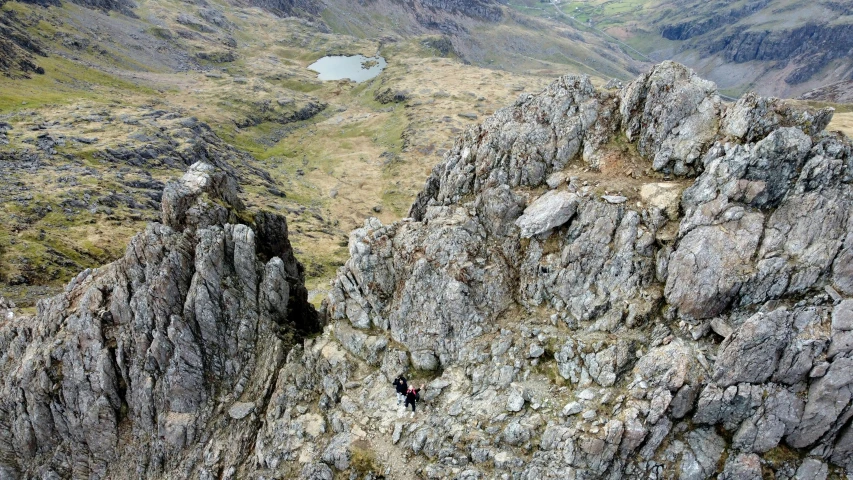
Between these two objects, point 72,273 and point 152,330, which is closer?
point 152,330

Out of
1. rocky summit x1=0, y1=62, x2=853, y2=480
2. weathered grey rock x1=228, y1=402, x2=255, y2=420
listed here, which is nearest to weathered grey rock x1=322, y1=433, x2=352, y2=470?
rocky summit x1=0, y1=62, x2=853, y2=480

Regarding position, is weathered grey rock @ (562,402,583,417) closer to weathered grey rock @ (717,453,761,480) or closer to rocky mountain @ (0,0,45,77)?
weathered grey rock @ (717,453,761,480)

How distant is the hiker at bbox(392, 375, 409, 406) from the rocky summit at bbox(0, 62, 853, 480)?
1093 millimetres

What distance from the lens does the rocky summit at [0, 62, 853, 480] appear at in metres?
22.3

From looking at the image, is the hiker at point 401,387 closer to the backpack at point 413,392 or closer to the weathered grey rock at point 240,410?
the backpack at point 413,392

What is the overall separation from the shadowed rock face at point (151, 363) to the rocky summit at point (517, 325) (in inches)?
6.7

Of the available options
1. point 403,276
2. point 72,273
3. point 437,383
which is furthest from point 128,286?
point 72,273

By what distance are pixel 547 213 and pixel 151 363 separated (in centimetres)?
3132

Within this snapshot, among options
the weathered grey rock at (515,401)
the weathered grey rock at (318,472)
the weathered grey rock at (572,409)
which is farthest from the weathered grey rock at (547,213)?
the weathered grey rock at (318,472)

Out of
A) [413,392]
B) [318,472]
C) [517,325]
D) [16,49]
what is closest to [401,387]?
[413,392]

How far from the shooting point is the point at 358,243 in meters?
34.4

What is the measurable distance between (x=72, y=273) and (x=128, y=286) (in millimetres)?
Result: 36855

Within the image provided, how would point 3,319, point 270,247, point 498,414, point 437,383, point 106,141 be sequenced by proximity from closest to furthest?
point 498,414 < point 437,383 < point 270,247 < point 3,319 < point 106,141

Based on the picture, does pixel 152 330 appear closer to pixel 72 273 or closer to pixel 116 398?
pixel 116 398
